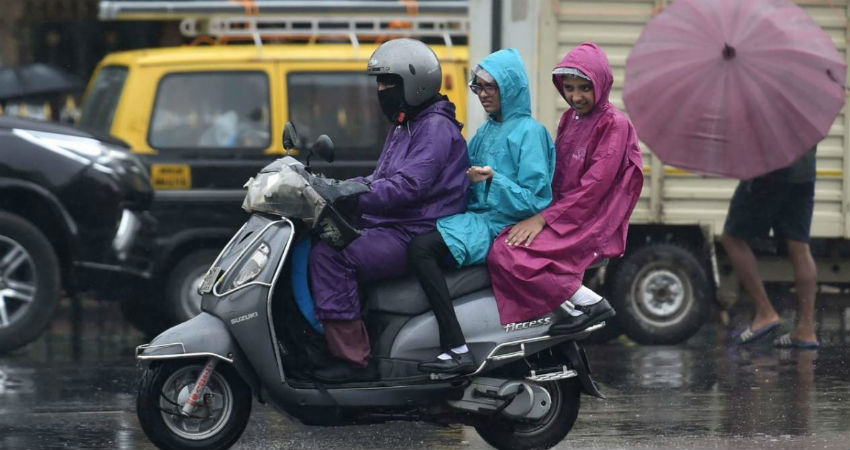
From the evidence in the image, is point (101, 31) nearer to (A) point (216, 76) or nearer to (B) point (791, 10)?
(A) point (216, 76)

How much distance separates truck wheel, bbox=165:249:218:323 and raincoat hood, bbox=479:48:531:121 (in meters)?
5.16

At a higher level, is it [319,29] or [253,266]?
[319,29]

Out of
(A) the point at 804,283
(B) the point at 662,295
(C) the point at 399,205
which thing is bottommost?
(B) the point at 662,295

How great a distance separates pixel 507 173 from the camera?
6418 millimetres

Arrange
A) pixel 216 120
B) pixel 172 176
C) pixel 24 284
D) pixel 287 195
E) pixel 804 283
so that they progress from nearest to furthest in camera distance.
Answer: pixel 287 195 → pixel 24 284 → pixel 804 283 → pixel 172 176 → pixel 216 120

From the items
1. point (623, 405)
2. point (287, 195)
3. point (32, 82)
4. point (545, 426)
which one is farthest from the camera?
point (32, 82)

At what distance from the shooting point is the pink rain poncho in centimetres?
634

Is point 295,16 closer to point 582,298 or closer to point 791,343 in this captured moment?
point 791,343

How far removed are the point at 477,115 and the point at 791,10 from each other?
219 centimetres

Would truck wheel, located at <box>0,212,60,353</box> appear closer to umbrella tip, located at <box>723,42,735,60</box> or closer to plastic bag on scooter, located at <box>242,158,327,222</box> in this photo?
plastic bag on scooter, located at <box>242,158,327,222</box>

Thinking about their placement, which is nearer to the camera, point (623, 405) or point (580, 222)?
point (580, 222)

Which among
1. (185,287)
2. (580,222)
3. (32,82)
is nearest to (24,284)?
(185,287)

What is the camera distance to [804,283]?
9.97 meters

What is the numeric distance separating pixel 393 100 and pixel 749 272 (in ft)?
13.8
